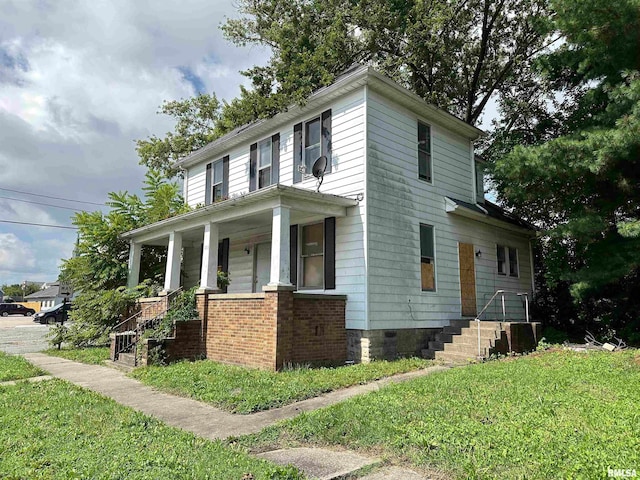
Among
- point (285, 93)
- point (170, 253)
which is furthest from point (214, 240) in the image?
point (285, 93)

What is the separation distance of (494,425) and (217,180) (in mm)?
12114

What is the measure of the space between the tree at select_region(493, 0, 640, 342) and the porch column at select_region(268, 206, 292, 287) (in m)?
6.14

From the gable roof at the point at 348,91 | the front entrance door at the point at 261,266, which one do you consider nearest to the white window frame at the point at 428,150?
the gable roof at the point at 348,91

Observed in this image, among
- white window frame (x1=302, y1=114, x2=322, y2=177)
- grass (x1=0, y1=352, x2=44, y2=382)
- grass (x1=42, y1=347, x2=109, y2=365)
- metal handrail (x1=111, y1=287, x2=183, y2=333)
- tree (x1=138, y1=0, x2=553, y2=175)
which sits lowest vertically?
grass (x1=0, y1=352, x2=44, y2=382)

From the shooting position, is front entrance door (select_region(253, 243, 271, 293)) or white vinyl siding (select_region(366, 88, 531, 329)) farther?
front entrance door (select_region(253, 243, 271, 293))

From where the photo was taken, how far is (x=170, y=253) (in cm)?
1203

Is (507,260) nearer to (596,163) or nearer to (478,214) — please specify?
(478,214)

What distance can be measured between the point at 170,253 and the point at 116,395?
555 cm

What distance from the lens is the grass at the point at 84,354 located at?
10.9 m

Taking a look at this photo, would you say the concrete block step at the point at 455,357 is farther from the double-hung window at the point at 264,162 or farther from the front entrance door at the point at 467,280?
the double-hung window at the point at 264,162

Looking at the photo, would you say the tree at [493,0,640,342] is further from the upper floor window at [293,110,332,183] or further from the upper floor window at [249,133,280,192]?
the upper floor window at [249,133,280,192]

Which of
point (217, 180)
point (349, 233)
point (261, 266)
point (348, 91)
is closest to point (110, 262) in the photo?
point (217, 180)

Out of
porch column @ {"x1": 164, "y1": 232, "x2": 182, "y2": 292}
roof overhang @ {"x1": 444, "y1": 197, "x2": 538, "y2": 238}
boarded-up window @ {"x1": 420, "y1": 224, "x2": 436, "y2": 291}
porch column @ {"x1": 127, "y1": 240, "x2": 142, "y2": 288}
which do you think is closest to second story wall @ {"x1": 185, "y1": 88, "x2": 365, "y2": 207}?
boarded-up window @ {"x1": 420, "y1": 224, "x2": 436, "y2": 291}

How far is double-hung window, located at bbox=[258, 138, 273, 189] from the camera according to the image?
12.8 metres
